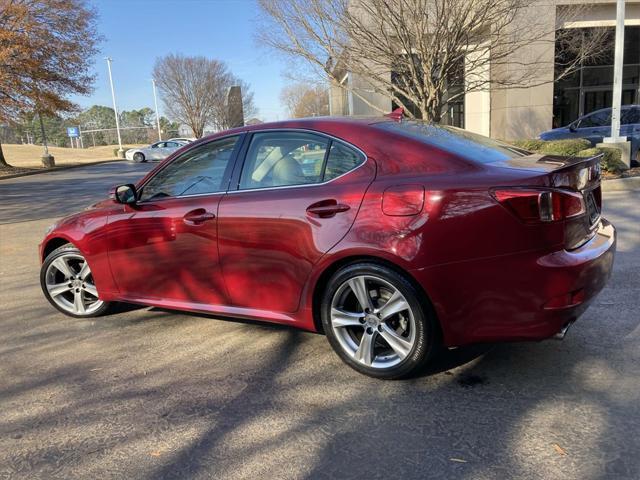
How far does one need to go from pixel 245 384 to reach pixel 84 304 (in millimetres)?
2134

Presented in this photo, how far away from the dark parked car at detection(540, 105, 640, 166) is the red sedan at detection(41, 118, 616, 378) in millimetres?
13617

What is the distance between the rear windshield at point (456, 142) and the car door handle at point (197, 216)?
1.33 meters

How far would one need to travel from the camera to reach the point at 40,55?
23.1 meters

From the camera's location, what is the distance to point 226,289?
3787 mm

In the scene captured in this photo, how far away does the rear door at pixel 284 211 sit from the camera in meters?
3.27

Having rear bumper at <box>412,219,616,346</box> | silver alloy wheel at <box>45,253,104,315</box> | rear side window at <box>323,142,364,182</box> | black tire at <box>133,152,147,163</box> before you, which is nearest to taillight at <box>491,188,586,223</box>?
rear bumper at <box>412,219,616,346</box>

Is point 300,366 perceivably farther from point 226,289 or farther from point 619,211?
point 619,211

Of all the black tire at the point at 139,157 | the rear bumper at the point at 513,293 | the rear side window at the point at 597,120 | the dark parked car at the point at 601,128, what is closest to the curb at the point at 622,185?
the dark parked car at the point at 601,128

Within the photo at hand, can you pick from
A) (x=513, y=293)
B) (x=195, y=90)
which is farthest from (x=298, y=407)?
(x=195, y=90)

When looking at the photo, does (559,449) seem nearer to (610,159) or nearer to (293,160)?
(293,160)

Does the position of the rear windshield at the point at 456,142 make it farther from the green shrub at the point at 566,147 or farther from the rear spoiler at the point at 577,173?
the green shrub at the point at 566,147

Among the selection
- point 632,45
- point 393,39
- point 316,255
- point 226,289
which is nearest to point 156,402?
point 226,289

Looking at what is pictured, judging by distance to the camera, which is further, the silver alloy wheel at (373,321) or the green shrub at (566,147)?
the green shrub at (566,147)

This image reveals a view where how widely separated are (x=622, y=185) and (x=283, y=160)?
9332 millimetres
